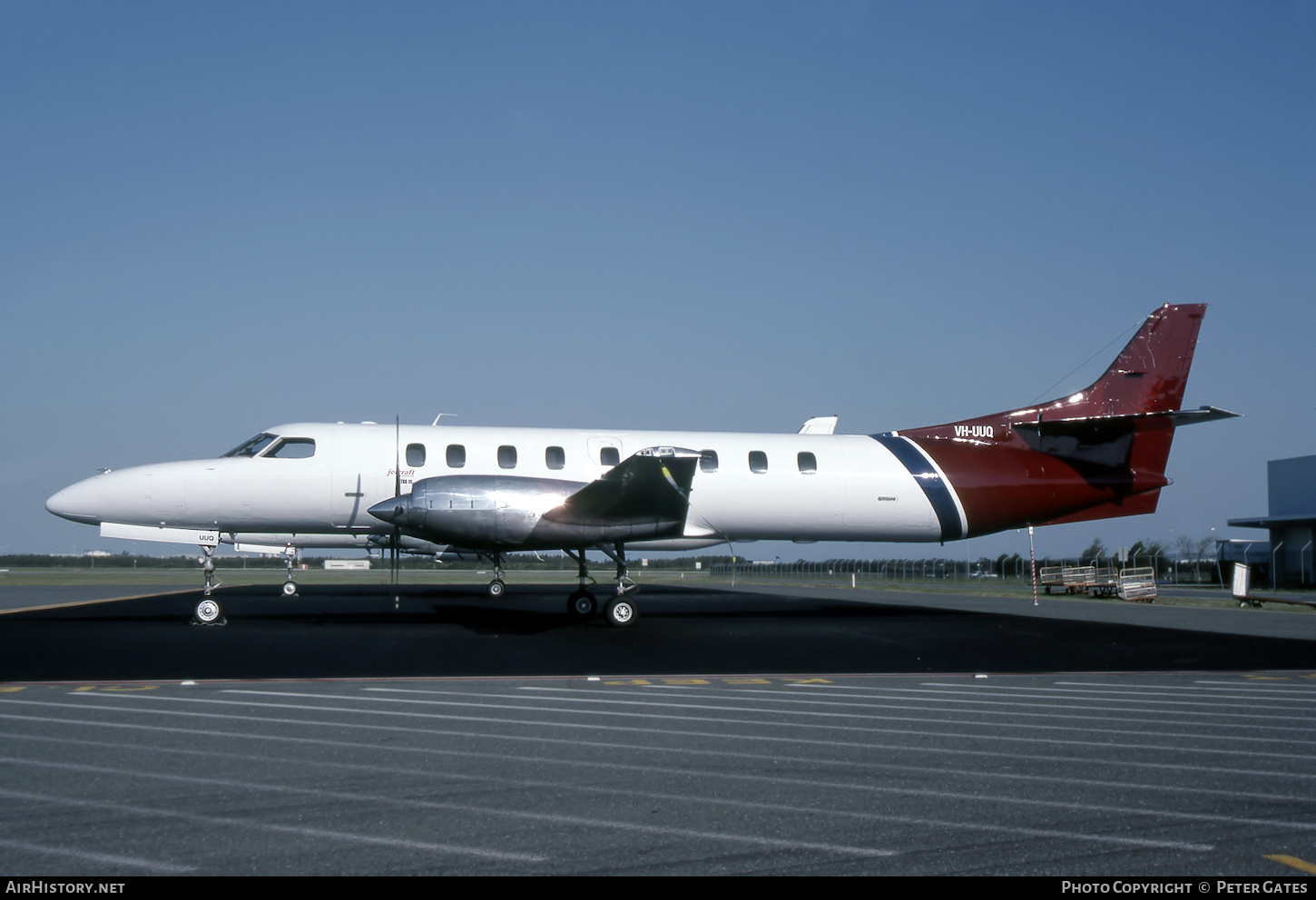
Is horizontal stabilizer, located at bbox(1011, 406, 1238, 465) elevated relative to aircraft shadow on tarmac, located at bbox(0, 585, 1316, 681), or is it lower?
elevated

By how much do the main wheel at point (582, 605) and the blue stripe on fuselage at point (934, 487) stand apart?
21.4ft

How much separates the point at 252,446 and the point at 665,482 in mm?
7347

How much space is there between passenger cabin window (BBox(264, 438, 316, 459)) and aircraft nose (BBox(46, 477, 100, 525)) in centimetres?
283

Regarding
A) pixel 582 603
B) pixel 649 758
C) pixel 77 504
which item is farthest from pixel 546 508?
pixel 649 758

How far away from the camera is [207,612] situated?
1673cm

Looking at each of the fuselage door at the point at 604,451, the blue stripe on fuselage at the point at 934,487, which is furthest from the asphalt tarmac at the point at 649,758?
the blue stripe on fuselage at the point at 934,487

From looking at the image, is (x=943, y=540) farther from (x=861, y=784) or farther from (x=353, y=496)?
(x=861, y=784)

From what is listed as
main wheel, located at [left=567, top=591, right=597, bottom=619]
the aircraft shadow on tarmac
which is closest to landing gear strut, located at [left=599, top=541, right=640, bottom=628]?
the aircraft shadow on tarmac

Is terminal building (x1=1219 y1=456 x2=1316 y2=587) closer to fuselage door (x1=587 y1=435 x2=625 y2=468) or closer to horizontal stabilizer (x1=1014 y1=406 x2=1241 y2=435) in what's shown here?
horizontal stabilizer (x1=1014 y1=406 x2=1241 y2=435)

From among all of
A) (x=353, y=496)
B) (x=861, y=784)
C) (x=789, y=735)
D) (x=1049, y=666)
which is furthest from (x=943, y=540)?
(x=861, y=784)

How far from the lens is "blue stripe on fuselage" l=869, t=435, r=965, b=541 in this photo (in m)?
19.6

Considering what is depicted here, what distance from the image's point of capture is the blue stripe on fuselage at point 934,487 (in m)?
19.6

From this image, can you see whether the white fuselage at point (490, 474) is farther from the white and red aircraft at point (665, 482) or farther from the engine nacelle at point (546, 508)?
the engine nacelle at point (546, 508)

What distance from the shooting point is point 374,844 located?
461cm
